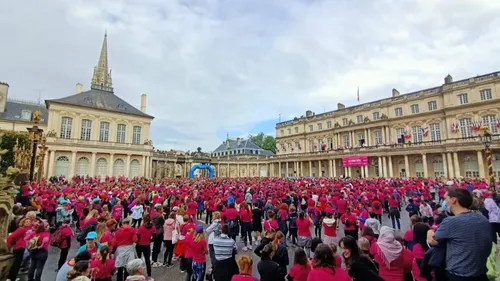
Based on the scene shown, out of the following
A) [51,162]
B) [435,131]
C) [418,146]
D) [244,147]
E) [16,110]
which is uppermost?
[16,110]

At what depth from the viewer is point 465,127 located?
32469 mm

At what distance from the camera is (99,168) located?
125 feet

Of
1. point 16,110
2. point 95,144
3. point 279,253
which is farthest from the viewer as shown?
point 16,110

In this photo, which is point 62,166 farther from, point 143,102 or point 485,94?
point 485,94

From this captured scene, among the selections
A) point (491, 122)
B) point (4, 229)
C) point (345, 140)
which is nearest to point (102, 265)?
point (4, 229)

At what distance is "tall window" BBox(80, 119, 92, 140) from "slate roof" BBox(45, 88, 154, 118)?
8.08ft

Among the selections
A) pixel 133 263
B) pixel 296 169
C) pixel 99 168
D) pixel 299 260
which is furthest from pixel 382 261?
pixel 296 169

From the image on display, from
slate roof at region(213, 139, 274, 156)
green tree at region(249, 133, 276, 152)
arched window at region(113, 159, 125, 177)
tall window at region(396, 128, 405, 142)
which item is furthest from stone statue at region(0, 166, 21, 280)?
green tree at region(249, 133, 276, 152)

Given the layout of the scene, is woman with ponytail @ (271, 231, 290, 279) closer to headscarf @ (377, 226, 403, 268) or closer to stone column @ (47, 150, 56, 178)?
headscarf @ (377, 226, 403, 268)

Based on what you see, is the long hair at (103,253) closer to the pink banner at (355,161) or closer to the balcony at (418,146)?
the balcony at (418,146)

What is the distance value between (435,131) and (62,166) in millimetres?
53086

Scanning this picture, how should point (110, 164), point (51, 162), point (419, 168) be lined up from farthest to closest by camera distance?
1. point (110, 164)
2. point (419, 168)
3. point (51, 162)

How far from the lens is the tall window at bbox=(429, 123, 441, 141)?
35.3m

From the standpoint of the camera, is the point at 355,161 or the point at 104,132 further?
the point at 104,132
